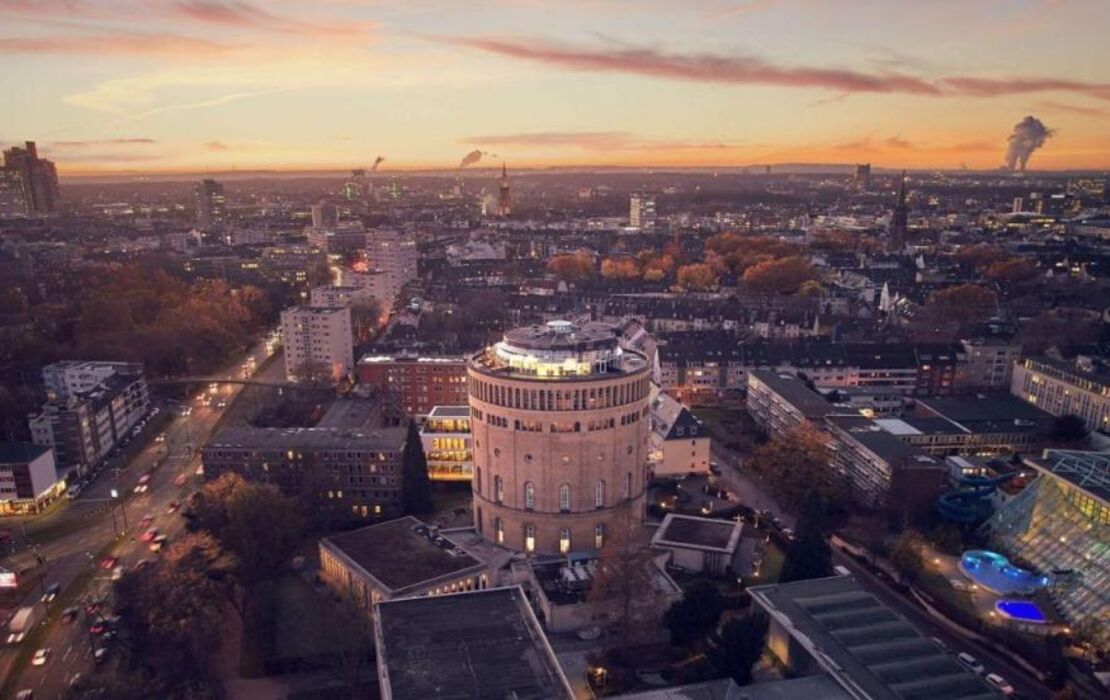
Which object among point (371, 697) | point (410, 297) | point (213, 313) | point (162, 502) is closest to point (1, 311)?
point (213, 313)

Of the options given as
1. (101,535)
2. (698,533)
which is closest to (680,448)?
(698,533)

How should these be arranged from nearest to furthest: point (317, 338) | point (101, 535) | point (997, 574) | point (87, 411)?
1. point (997, 574)
2. point (101, 535)
3. point (87, 411)
4. point (317, 338)

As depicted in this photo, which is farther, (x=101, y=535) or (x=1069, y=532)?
(x=101, y=535)

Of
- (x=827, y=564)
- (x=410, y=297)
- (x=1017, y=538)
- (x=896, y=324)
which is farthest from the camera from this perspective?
(x=410, y=297)

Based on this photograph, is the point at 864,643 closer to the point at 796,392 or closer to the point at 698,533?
the point at 698,533

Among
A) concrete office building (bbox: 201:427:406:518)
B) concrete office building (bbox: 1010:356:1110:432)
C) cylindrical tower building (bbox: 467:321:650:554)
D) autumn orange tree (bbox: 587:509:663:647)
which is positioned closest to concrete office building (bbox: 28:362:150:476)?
concrete office building (bbox: 201:427:406:518)

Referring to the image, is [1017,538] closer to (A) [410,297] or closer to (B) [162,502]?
(B) [162,502]

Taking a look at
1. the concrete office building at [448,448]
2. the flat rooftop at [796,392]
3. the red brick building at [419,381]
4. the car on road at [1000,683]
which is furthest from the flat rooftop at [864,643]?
the red brick building at [419,381]
